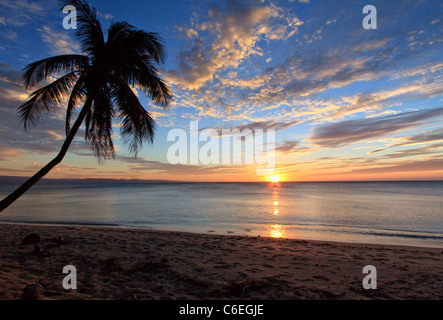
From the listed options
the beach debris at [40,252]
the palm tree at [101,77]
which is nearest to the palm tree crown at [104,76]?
the palm tree at [101,77]

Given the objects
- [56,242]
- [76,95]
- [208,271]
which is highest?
[76,95]

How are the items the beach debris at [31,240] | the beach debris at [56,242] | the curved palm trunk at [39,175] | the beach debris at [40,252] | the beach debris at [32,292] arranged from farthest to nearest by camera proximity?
the beach debris at [31,240], the beach debris at [56,242], the beach debris at [40,252], the curved palm trunk at [39,175], the beach debris at [32,292]

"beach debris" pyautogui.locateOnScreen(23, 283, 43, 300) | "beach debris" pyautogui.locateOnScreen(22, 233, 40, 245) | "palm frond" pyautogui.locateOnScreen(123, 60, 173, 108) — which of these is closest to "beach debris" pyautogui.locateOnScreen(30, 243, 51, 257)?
"beach debris" pyautogui.locateOnScreen(22, 233, 40, 245)

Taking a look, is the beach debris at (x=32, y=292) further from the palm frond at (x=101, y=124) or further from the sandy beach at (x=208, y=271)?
the palm frond at (x=101, y=124)

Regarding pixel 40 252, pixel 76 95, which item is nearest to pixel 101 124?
pixel 76 95

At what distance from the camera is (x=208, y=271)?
19.4 ft

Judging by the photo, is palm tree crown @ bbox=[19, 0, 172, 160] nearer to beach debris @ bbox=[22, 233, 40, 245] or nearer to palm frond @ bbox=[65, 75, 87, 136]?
palm frond @ bbox=[65, 75, 87, 136]

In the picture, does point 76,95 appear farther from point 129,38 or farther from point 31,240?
point 31,240

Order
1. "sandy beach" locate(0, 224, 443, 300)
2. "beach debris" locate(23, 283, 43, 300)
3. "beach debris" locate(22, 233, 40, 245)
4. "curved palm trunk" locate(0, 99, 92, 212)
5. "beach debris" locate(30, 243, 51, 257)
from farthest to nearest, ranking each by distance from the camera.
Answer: "beach debris" locate(22, 233, 40, 245)
"beach debris" locate(30, 243, 51, 257)
"curved palm trunk" locate(0, 99, 92, 212)
"sandy beach" locate(0, 224, 443, 300)
"beach debris" locate(23, 283, 43, 300)

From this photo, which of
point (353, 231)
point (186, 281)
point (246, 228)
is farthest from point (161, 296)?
point (353, 231)

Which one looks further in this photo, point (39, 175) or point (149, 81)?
point (149, 81)

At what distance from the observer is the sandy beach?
4613 millimetres

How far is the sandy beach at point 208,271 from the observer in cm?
461

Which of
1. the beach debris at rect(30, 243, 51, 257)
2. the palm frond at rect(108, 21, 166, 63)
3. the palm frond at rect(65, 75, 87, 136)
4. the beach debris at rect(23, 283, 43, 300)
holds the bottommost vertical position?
the beach debris at rect(30, 243, 51, 257)
